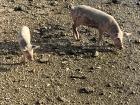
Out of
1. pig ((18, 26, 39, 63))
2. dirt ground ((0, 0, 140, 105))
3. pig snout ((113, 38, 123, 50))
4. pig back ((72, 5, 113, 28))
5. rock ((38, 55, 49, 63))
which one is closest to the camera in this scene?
dirt ground ((0, 0, 140, 105))

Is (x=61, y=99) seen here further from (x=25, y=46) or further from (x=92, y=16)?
(x=92, y=16)

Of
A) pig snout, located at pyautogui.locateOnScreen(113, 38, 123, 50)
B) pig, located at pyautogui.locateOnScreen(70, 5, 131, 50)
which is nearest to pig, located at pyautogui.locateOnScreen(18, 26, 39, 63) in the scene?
pig, located at pyautogui.locateOnScreen(70, 5, 131, 50)

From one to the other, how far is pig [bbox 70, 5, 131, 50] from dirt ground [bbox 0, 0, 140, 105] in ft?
1.07

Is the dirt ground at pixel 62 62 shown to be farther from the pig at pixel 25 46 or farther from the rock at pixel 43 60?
the pig at pixel 25 46

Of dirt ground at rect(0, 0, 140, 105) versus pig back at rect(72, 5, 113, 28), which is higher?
pig back at rect(72, 5, 113, 28)

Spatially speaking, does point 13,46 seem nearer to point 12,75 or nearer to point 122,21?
point 12,75

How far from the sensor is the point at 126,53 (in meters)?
10.4

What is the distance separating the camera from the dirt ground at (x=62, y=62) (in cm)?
903

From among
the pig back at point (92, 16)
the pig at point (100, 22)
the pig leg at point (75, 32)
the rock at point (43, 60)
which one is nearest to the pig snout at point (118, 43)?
the pig at point (100, 22)

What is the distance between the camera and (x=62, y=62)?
394 inches

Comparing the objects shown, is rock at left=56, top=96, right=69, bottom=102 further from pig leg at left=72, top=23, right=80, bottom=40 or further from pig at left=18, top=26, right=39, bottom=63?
pig leg at left=72, top=23, right=80, bottom=40

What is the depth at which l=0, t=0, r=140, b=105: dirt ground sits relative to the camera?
903 cm

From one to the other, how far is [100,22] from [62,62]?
139 centimetres

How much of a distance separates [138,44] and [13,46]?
3.04 m
